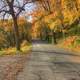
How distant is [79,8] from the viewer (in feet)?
110

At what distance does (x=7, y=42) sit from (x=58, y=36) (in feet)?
88.7

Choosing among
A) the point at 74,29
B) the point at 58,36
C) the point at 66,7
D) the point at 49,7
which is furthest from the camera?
the point at 58,36

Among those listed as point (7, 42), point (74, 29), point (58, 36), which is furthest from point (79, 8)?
point (7, 42)

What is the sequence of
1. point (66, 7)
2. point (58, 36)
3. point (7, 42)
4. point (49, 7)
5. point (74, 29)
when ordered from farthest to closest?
point (7, 42) < point (58, 36) < point (49, 7) < point (74, 29) < point (66, 7)

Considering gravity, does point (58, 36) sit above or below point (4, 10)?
below

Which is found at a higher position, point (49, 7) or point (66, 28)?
point (49, 7)

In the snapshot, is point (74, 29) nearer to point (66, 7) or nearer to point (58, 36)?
point (66, 7)

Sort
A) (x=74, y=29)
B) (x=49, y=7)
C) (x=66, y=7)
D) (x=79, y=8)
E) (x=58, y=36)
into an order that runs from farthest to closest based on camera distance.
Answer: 1. (x=58, y=36)
2. (x=49, y=7)
3. (x=74, y=29)
4. (x=66, y=7)
5. (x=79, y=8)

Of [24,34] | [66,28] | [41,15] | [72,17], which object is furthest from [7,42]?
[72,17]

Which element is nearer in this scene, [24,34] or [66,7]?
[66,7]

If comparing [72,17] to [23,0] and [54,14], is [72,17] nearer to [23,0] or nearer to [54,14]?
[23,0]

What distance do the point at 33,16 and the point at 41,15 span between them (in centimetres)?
623

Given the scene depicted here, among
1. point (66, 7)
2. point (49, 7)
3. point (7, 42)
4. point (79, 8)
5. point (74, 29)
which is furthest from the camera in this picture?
point (7, 42)

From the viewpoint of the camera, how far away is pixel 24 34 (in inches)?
3698
